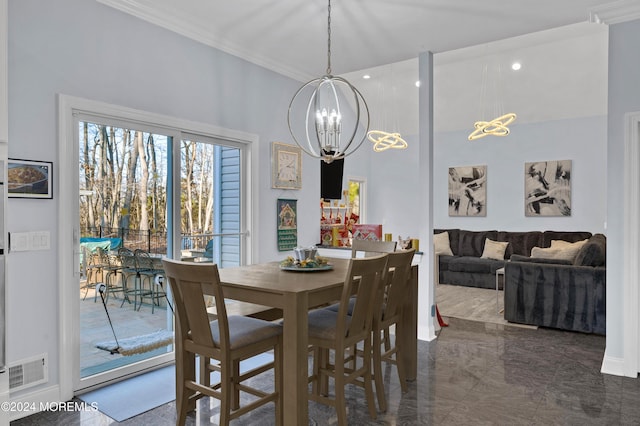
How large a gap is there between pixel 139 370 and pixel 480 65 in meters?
5.93

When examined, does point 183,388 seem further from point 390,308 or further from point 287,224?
point 287,224

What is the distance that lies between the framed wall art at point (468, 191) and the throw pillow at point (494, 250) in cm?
71

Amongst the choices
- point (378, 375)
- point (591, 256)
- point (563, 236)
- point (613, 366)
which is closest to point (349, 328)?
point (378, 375)

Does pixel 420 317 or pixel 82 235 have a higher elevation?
pixel 82 235

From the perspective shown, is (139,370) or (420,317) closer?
(139,370)

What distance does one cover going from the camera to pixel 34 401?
9.00ft

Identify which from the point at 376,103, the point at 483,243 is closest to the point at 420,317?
the point at 483,243

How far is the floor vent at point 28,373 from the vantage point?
266 cm

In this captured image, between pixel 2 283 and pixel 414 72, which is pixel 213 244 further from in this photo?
pixel 414 72

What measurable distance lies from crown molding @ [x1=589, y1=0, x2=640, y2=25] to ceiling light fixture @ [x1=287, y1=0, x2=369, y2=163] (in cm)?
189

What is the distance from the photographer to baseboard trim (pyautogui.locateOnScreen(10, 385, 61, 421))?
8.73 ft

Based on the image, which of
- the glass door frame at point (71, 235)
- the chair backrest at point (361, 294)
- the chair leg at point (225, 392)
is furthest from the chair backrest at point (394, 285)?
the glass door frame at point (71, 235)

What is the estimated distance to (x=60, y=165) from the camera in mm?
2865

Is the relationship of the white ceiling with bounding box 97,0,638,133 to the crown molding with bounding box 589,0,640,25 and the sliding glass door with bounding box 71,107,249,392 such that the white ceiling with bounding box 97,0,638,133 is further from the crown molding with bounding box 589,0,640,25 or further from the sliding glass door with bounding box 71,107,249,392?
the sliding glass door with bounding box 71,107,249,392
